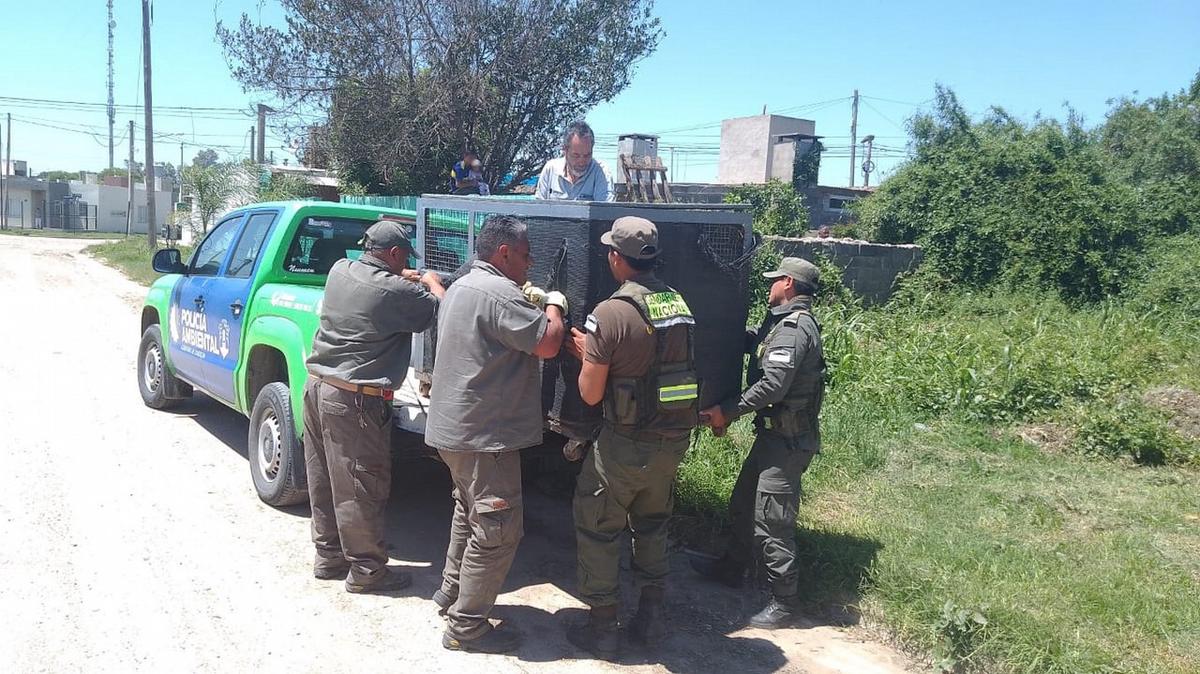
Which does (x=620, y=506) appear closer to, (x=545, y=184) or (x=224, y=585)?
(x=224, y=585)

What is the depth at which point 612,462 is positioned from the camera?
13.2 ft

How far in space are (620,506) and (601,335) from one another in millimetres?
830

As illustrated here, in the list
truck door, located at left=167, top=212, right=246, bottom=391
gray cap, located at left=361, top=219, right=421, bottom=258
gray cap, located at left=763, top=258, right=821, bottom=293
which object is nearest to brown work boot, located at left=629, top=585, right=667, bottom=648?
gray cap, located at left=763, top=258, right=821, bottom=293

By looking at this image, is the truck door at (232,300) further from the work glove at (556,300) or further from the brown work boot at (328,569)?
the work glove at (556,300)

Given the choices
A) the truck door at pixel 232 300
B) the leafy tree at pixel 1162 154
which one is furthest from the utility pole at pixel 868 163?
the truck door at pixel 232 300

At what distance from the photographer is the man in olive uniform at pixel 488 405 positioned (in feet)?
13.0

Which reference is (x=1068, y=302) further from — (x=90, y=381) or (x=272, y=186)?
(x=272, y=186)

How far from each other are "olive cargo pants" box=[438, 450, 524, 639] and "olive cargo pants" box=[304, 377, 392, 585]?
0.62 metres

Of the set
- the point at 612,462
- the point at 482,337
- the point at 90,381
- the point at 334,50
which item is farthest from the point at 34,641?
the point at 334,50

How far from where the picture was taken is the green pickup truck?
542 cm

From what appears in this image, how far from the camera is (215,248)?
7020mm

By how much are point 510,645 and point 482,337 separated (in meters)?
1.40

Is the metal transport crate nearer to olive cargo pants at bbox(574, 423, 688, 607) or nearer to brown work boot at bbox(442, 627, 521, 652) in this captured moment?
olive cargo pants at bbox(574, 423, 688, 607)

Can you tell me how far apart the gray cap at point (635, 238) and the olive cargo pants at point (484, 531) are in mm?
1043
